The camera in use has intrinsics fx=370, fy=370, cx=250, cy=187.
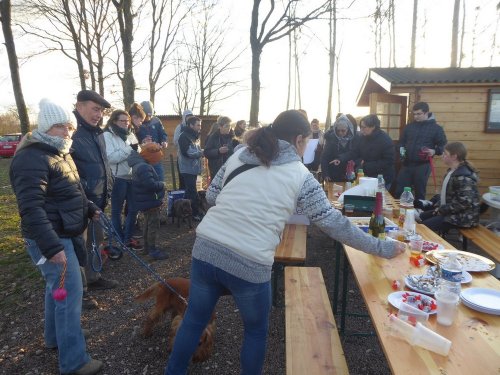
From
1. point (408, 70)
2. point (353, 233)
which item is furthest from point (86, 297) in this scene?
point (408, 70)

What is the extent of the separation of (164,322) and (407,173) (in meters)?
4.42

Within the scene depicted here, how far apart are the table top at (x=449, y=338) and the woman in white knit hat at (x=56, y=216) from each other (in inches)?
70.1

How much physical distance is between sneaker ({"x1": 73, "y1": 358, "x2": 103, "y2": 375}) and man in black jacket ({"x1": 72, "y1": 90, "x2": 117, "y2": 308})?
0.97m

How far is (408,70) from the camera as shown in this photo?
8.14m

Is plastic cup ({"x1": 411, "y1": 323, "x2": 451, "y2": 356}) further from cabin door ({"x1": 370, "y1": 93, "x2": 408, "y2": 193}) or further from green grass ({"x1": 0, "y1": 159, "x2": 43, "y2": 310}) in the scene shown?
cabin door ({"x1": 370, "y1": 93, "x2": 408, "y2": 193})

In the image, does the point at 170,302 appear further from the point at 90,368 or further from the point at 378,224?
the point at 378,224

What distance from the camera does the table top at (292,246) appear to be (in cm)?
315

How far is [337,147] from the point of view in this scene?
5.95 metres

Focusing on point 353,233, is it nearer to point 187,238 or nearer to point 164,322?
point 164,322

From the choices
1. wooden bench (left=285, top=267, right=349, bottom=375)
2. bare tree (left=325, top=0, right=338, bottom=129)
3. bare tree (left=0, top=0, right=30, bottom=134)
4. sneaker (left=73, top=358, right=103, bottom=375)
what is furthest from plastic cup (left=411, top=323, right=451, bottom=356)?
bare tree (left=325, top=0, right=338, bottom=129)

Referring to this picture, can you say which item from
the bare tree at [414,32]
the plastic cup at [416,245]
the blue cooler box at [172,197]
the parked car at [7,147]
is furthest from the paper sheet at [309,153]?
the parked car at [7,147]

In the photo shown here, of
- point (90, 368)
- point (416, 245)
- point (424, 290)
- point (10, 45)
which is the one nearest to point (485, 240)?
point (416, 245)

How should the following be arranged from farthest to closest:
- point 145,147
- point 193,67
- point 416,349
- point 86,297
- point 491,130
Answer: point 193,67, point 491,130, point 145,147, point 86,297, point 416,349

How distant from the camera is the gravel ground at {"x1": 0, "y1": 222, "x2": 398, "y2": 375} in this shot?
2.71m
